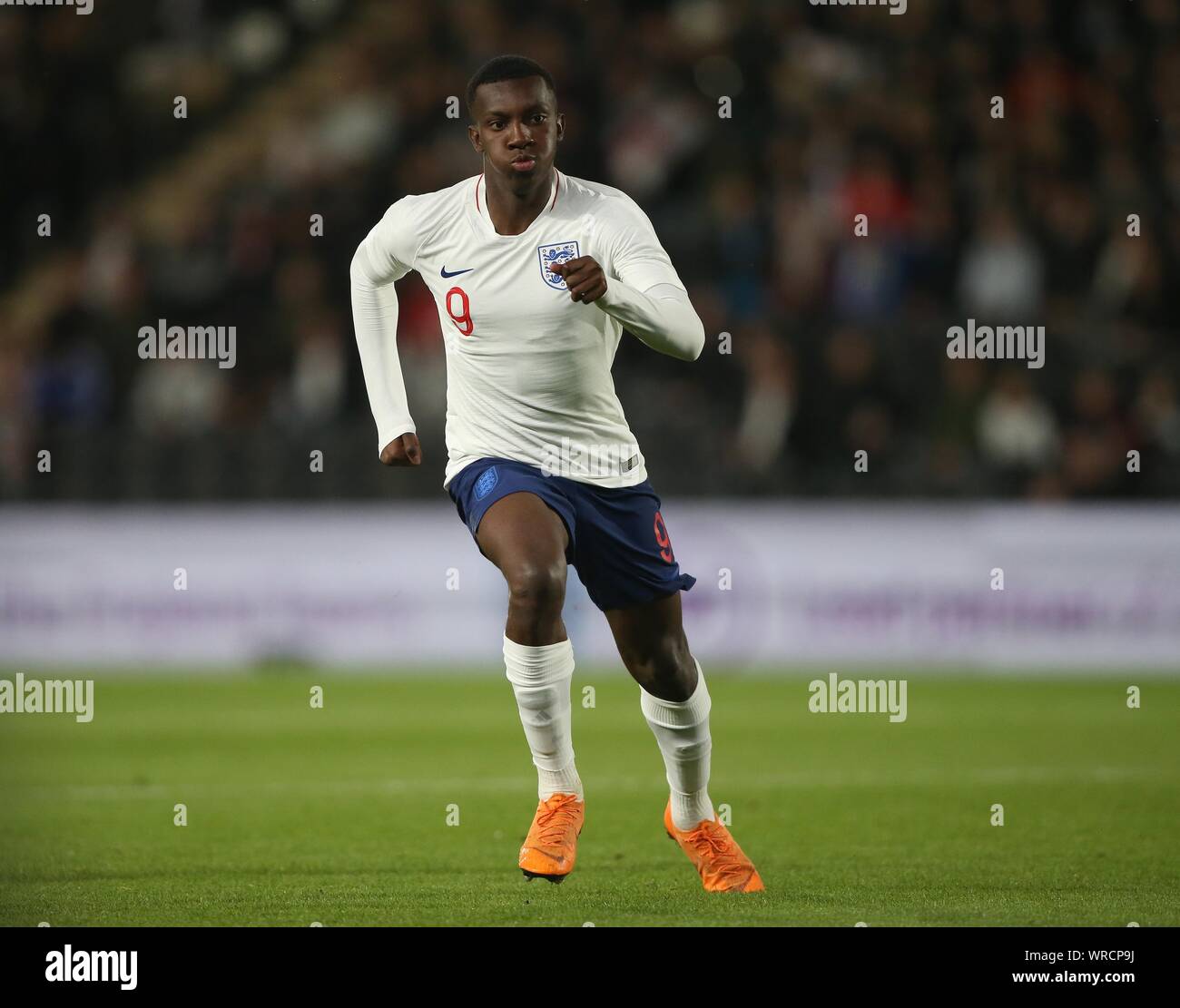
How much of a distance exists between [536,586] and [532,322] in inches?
35.8

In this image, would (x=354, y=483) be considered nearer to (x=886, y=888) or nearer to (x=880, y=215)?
(x=880, y=215)

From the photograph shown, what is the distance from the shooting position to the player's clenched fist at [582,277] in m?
5.18

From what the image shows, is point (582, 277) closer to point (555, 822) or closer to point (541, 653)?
point (541, 653)

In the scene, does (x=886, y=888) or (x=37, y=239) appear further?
(x=37, y=239)

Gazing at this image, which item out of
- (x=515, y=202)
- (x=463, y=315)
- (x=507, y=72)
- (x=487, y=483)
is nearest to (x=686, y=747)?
(x=487, y=483)

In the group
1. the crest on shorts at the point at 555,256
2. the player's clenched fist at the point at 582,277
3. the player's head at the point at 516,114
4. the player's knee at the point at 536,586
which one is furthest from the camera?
the crest on shorts at the point at 555,256

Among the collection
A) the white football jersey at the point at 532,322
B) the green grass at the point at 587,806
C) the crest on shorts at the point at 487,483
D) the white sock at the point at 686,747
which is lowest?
the green grass at the point at 587,806

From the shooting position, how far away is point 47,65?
650 inches

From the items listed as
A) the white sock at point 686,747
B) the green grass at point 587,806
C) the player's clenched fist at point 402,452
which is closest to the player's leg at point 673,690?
the white sock at point 686,747

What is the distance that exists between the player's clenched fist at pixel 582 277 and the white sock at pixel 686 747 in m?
1.50

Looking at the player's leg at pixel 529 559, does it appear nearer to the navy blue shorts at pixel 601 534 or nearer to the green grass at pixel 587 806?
the navy blue shorts at pixel 601 534

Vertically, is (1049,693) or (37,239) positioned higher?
(37,239)

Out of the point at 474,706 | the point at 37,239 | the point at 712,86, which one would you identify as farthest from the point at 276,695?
the point at 712,86

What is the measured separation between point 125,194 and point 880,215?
21.7ft
